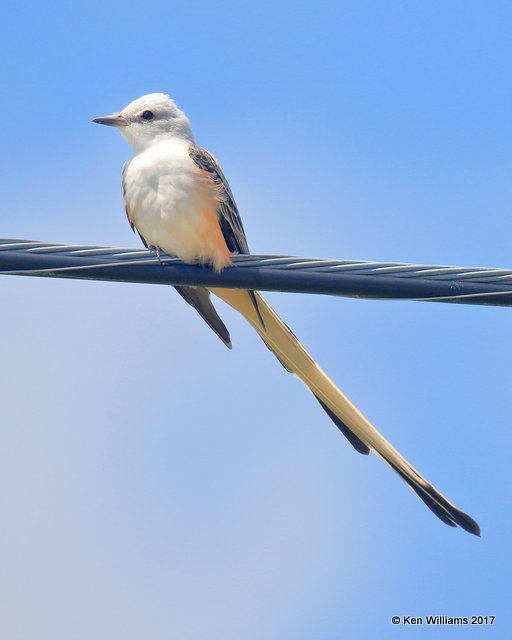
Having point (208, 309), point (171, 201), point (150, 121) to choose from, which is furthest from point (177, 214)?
point (150, 121)

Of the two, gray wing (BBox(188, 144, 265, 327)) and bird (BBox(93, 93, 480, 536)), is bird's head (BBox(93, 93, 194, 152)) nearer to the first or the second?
bird (BBox(93, 93, 480, 536))

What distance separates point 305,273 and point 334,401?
1.17 meters

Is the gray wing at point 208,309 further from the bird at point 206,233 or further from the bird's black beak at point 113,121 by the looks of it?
the bird's black beak at point 113,121

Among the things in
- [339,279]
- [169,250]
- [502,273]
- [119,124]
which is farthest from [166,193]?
[502,273]

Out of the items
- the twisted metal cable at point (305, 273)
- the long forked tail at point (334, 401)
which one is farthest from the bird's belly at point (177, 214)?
the twisted metal cable at point (305, 273)

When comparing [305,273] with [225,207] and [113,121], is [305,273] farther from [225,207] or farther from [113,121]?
[113,121]

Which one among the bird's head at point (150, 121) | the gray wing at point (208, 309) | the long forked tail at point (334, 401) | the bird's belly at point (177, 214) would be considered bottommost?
the long forked tail at point (334, 401)

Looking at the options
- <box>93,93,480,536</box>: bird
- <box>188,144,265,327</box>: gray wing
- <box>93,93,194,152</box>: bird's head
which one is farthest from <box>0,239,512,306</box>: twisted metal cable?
<box>93,93,194,152</box>: bird's head

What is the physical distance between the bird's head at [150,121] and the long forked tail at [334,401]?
3.66 feet

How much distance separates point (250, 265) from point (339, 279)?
0.35 metres

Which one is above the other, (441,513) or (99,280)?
(99,280)

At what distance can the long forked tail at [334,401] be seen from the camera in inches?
167

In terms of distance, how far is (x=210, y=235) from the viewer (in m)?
4.65

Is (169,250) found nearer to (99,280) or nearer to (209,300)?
(209,300)
